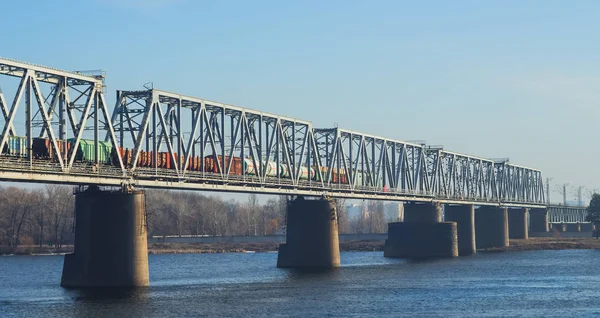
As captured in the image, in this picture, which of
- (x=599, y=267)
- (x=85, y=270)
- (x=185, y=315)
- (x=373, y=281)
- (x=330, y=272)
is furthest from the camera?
(x=599, y=267)

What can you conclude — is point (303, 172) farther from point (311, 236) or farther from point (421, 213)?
point (421, 213)

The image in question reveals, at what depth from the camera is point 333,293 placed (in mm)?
85312

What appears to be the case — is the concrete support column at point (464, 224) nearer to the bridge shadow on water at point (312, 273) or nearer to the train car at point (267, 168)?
the bridge shadow on water at point (312, 273)

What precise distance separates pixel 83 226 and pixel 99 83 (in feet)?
38.9

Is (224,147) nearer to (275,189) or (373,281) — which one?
(275,189)

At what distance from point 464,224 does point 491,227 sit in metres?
18.8

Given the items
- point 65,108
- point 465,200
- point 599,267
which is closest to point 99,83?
point 65,108

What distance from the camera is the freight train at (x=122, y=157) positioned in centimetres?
7494

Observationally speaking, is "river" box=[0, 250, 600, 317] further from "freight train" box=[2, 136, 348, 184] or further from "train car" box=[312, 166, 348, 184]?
"train car" box=[312, 166, 348, 184]

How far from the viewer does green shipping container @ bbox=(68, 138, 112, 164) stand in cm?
8094

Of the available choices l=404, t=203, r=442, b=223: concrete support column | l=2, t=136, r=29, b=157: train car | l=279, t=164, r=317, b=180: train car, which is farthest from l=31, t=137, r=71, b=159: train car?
l=404, t=203, r=442, b=223: concrete support column

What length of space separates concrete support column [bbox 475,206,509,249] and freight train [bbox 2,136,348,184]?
7484cm

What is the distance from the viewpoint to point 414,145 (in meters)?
170

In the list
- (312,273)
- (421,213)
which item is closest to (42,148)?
(312,273)
